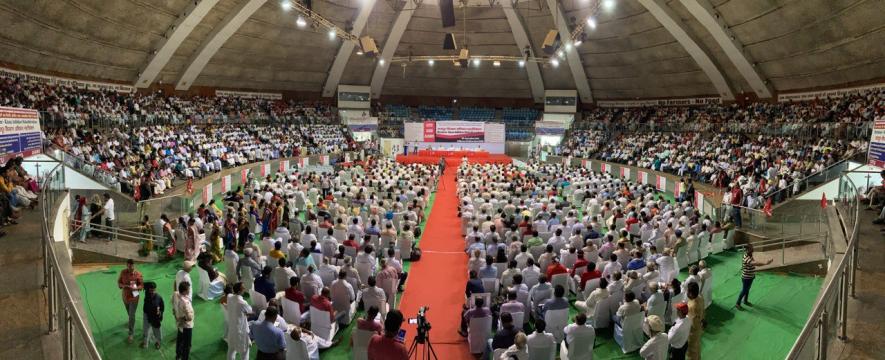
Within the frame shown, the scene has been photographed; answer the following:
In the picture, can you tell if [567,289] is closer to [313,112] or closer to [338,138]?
[338,138]

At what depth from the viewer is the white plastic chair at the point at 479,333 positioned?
795 cm

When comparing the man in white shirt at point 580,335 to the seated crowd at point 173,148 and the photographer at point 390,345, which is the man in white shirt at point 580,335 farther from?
the seated crowd at point 173,148

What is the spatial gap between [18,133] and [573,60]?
110 ft

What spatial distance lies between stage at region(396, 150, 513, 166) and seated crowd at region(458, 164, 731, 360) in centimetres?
2306

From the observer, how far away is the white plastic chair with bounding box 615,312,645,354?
26.6 ft

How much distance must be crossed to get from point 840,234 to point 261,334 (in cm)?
1043

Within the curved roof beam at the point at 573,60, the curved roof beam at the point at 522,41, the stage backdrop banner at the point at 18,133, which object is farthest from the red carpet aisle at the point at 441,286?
the curved roof beam at the point at 522,41

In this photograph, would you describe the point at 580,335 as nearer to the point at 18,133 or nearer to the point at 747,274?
the point at 747,274

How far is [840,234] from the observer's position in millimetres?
10172

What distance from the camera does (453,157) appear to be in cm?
4238

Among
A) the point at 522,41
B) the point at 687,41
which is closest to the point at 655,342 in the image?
the point at 687,41

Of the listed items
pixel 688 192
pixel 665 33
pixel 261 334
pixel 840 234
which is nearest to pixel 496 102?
pixel 665 33

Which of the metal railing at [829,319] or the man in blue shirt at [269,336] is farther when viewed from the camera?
the man in blue shirt at [269,336]

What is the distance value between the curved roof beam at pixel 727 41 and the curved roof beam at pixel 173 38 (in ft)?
75.3
